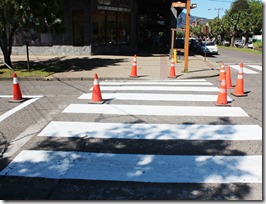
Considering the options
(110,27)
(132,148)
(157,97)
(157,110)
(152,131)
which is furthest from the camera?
(110,27)

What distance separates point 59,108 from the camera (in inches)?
307

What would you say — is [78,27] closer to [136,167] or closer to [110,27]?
[110,27]

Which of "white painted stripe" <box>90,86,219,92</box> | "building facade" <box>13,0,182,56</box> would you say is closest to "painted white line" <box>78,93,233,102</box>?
"white painted stripe" <box>90,86,219,92</box>

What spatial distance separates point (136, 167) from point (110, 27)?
825 inches

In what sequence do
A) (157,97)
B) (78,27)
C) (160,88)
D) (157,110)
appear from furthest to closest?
(78,27) < (160,88) < (157,97) < (157,110)

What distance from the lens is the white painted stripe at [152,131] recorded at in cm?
570

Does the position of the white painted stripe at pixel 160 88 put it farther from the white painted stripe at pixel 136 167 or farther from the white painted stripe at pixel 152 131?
the white painted stripe at pixel 136 167

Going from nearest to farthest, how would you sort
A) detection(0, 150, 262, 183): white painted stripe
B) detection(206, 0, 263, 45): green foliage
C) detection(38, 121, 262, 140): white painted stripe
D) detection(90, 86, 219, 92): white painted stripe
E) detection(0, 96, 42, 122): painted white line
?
detection(0, 150, 262, 183): white painted stripe, detection(38, 121, 262, 140): white painted stripe, detection(0, 96, 42, 122): painted white line, detection(90, 86, 219, 92): white painted stripe, detection(206, 0, 263, 45): green foliage

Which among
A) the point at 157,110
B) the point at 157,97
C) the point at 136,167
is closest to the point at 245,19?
the point at 157,97

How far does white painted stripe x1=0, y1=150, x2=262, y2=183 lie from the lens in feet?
13.6

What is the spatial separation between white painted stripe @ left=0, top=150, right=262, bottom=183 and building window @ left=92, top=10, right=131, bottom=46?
18.7 meters

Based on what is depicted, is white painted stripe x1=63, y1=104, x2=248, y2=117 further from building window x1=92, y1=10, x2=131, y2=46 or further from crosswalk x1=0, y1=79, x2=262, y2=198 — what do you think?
building window x1=92, y1=10, x2=131, y2=46

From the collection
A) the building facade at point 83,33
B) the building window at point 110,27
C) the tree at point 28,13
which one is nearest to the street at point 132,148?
the tree at point 28,13

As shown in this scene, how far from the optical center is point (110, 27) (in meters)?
24.2
